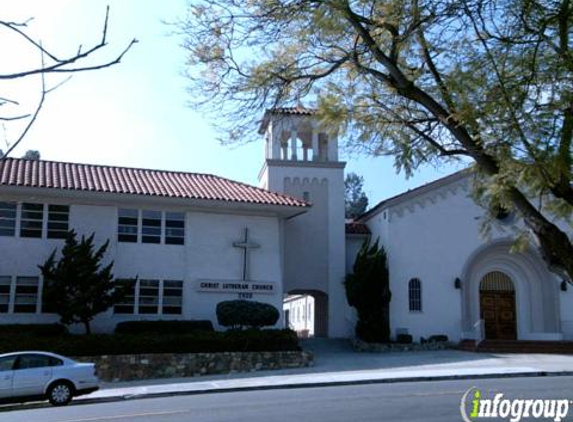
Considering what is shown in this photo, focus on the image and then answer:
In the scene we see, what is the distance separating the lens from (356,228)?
34781 millimetres

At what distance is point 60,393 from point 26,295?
9.36 m

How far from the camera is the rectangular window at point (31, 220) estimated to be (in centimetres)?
2592

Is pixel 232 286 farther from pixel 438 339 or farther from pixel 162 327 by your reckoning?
pixel 438 339

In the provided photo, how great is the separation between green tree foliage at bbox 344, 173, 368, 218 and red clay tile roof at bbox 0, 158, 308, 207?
65.0 m

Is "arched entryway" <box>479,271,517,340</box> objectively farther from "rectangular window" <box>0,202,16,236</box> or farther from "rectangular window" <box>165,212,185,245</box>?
"rectangular window" <box>0,202,16,236</box>

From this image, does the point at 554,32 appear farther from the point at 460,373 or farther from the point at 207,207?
the point at 207,207

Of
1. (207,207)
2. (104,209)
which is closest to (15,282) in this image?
(104,209)

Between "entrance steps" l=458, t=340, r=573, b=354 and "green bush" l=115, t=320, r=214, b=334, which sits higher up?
"green bush" l=115, t=320, r=214, b=334

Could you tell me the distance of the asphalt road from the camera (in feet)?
40.9

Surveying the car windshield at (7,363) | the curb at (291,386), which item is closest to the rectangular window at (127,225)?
the curb at (291,386)

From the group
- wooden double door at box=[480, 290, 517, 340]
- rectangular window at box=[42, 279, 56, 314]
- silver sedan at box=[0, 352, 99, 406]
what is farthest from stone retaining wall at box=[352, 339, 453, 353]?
silver sedan at box=[0, 352, 99, 406]

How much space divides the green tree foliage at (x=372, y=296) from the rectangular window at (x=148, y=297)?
9.07m

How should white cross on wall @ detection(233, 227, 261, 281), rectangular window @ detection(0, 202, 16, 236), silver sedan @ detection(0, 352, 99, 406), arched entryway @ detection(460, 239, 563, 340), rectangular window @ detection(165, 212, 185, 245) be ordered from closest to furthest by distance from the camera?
silver sedan @ detection(0, 352, 99, 406), rectangular window @ detection(0, 202, 16, 236), rectangular window @ detection(165, 212, 185, 245), white cross on wall @ detection(233, 227, 261, 281), arched entryway @ detection(460, 239, 563, 340)

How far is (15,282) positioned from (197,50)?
60.9ft
